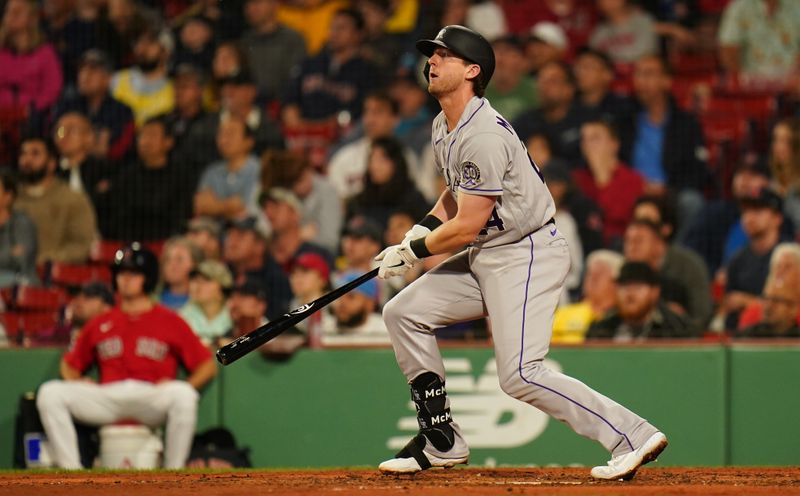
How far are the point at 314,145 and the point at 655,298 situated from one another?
375cm

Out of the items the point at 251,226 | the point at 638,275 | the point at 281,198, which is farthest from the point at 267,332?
the point at 281,198

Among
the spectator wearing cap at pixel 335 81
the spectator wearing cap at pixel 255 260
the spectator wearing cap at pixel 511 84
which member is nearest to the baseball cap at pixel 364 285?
the spectator wearing cap at pixel 255 260

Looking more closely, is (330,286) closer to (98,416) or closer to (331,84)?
(98,416)

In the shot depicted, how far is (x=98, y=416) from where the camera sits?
25.3 ft

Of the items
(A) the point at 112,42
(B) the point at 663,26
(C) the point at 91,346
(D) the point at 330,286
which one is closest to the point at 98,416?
(C) the point at 91,346

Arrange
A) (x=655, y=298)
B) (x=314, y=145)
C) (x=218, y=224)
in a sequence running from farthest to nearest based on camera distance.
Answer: (x=314, y=145), (x=218, y=224), (x=655, y=298)

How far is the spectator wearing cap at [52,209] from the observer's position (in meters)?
9.41

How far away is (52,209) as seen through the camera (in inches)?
376

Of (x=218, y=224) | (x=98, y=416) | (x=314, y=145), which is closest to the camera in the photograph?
(x=98, y=416)

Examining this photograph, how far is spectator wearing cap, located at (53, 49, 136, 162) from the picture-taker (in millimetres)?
10266

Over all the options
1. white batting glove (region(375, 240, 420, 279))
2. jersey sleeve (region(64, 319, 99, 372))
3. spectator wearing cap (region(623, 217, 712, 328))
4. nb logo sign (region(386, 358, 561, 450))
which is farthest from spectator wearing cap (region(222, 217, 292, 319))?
white batting glove (region(375, 240, 420, 279))

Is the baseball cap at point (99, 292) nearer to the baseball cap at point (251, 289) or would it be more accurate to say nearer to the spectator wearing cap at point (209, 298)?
the spectator wearing cap at point (209, 298)

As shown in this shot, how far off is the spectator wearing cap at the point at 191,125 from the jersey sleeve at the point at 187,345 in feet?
7.74

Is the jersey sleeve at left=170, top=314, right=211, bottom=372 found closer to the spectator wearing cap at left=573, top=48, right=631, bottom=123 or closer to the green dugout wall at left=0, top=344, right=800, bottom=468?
the green dugout wall at left=0, top=344, right=800, bottom=468
